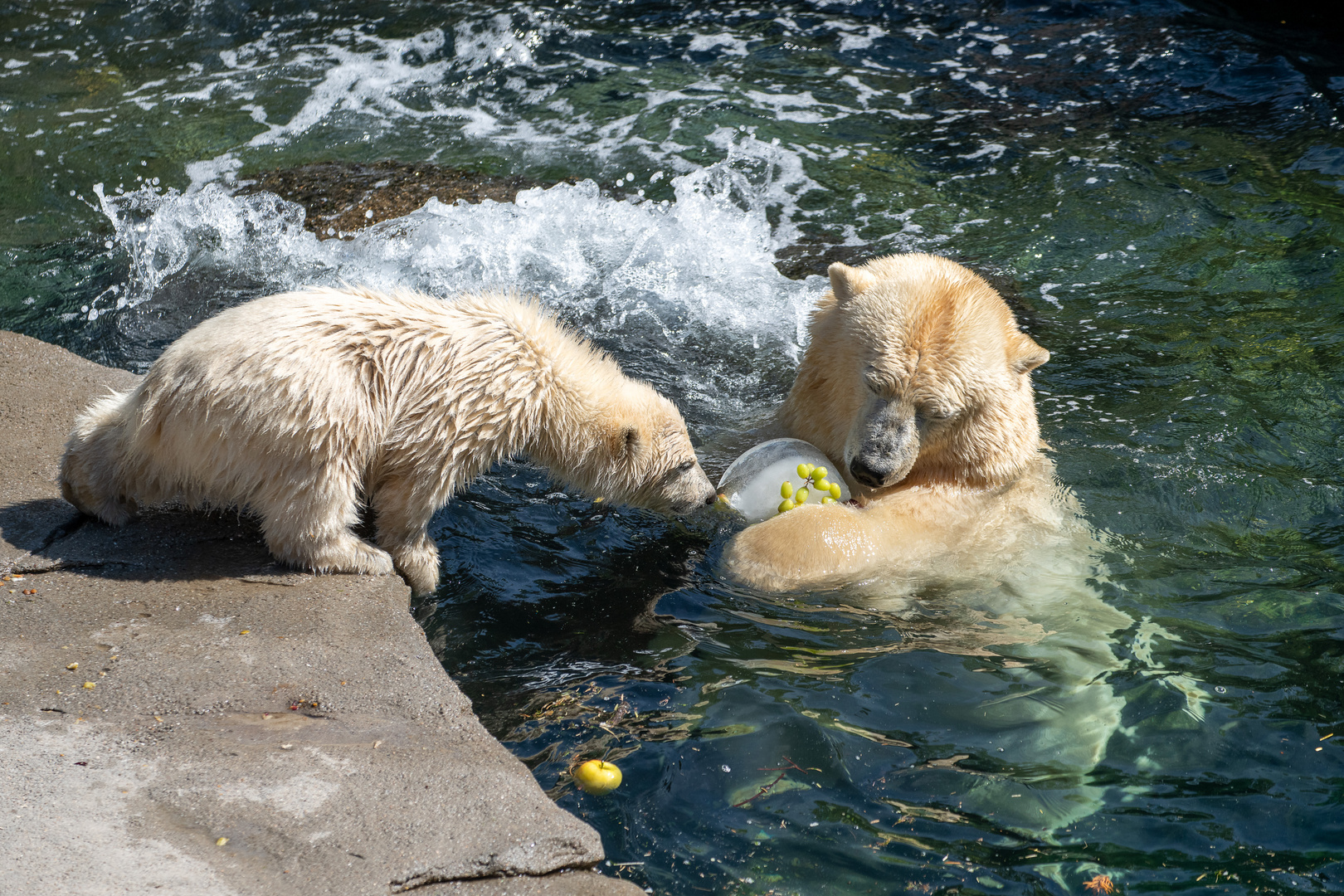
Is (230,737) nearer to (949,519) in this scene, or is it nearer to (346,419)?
(346,419)

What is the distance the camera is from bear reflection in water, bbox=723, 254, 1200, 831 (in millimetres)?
3582

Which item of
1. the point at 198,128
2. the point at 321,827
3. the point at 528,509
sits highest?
the point at 198,128

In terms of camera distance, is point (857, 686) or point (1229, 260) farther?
point (1229, 260)

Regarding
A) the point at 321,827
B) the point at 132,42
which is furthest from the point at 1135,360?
the point at 132,42

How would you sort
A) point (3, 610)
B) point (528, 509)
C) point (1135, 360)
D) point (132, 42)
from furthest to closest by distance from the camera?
point (132, 42)
point (1135, 360)
point (528, 509)
point (3, 610)

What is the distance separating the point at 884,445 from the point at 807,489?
1.42 ft

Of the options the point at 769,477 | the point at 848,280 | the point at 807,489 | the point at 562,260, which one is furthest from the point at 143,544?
the point at 562,260

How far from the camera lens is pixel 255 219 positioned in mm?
7199

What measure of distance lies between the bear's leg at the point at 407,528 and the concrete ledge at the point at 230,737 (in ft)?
0.42

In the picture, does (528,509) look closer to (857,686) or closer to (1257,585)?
(857,686)

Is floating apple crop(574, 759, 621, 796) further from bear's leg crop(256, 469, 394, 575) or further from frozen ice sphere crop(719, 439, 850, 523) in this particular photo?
frozen ice sphere crop(719, 439, 850, 523)

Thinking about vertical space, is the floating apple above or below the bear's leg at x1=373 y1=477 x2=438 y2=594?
below

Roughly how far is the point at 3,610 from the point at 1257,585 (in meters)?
4.44

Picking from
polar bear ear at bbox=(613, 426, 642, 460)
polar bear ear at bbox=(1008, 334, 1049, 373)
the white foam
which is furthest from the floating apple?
the white foam
